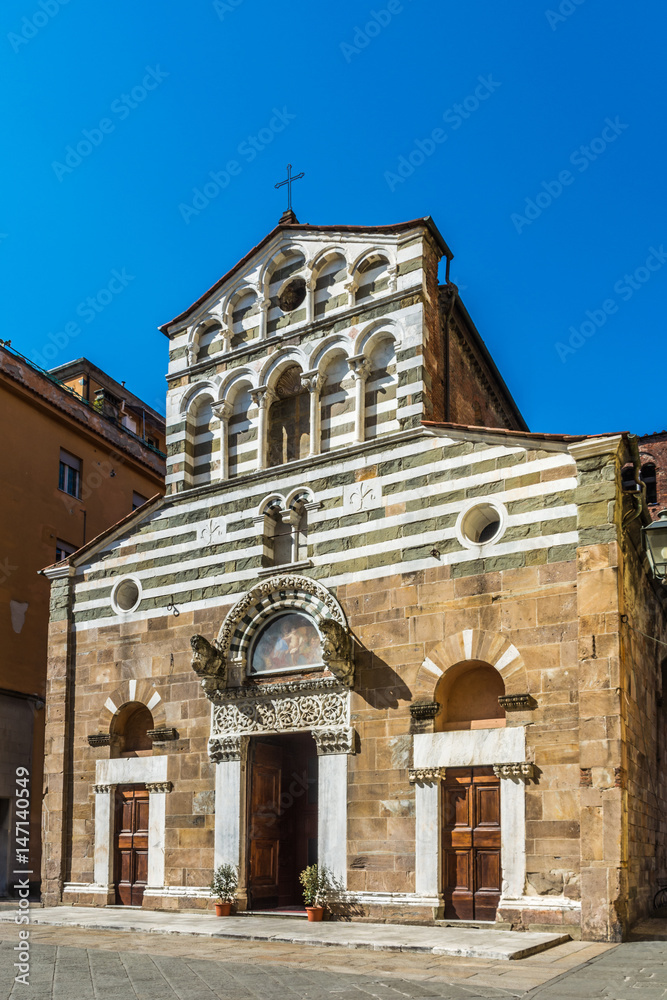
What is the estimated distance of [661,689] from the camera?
19141 mm

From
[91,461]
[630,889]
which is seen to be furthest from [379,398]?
[91,461]

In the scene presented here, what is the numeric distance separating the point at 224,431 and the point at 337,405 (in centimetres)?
264

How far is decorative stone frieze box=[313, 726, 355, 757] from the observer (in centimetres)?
1639

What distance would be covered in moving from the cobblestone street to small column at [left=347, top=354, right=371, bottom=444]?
28.4 feet

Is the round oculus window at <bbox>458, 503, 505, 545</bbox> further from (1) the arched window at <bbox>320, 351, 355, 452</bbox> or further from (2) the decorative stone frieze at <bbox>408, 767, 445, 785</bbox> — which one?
(2) the decorative stone frieze at <bbox>408, 767, 445, 785</bbox>

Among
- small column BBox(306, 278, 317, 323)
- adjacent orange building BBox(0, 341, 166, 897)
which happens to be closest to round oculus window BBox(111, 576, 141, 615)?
adjacent orange building BBox(0, 341, 166, 897)

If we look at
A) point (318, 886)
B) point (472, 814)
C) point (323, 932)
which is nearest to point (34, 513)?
point (318, 886)

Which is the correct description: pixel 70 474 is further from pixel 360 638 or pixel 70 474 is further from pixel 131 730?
pixel 360 638

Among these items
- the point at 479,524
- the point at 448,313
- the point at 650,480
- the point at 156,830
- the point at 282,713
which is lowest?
the point at 156,830

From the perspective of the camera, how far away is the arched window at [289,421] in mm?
19469

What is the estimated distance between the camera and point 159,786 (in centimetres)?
1850

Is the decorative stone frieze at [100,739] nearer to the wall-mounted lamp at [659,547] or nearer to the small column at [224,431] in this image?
the small column at [224,431]

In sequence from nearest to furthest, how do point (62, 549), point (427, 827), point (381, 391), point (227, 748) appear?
1. point (427, 827)
2. point (227, 748)
3. point (381, 391)
4. point (62, 549)

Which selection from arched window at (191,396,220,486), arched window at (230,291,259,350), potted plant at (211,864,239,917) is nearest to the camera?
potted plant at (211,864,239,917)
